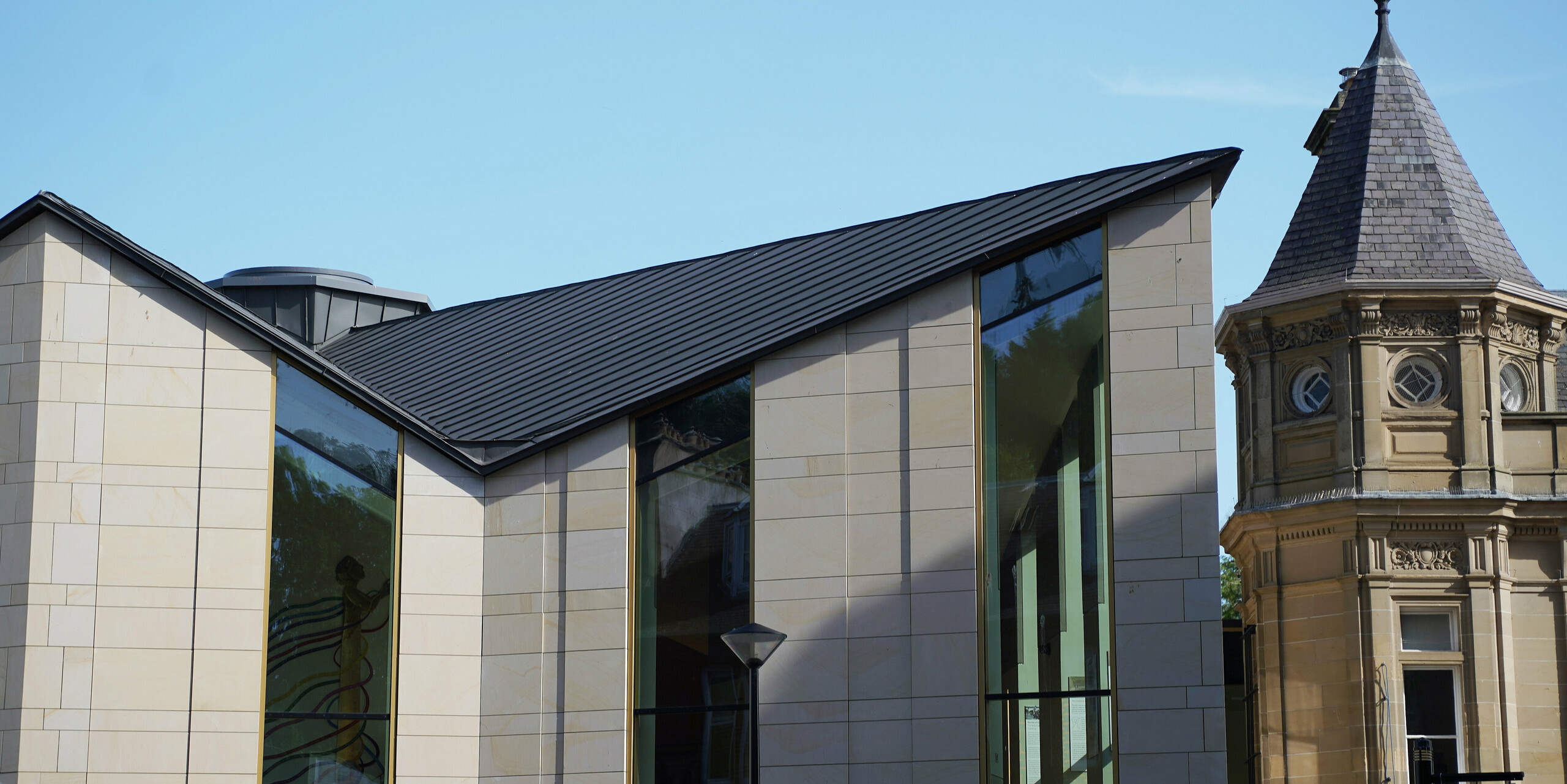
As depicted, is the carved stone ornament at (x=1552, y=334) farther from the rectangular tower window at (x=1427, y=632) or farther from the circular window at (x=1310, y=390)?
the rectangular tower window at (x=1427, y=632)

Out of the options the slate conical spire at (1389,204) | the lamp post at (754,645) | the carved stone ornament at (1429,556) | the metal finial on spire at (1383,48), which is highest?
the metal finial on spire at (1383,48)

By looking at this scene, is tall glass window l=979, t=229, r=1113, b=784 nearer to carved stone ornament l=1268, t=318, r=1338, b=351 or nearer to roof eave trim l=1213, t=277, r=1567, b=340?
roof eave trim l=1213, t=277, r=1567, b=340

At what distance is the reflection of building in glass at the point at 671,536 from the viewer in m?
17.5

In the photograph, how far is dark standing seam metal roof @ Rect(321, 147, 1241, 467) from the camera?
61.4ft

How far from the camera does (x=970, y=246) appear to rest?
1883cm

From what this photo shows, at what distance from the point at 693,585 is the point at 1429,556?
13665mm

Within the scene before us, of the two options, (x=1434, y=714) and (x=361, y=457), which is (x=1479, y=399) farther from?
(x=361, y=457)

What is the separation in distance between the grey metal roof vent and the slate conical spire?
16.3m

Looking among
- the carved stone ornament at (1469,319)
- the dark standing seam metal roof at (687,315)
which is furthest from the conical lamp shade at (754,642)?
the carved stone ornament at (1469,319)

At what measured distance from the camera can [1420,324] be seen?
27531mm

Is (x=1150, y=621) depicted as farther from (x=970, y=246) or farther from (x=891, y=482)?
(x=970, y=246)

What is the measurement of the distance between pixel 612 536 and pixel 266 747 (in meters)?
4.47

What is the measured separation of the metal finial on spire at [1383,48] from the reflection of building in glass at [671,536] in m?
14.4

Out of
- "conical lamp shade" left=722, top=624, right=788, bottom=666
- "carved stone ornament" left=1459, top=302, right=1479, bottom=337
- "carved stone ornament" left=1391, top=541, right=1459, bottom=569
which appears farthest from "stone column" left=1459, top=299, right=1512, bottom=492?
"conical lamp shade" left=722, top=624, right=788, bottom=666
